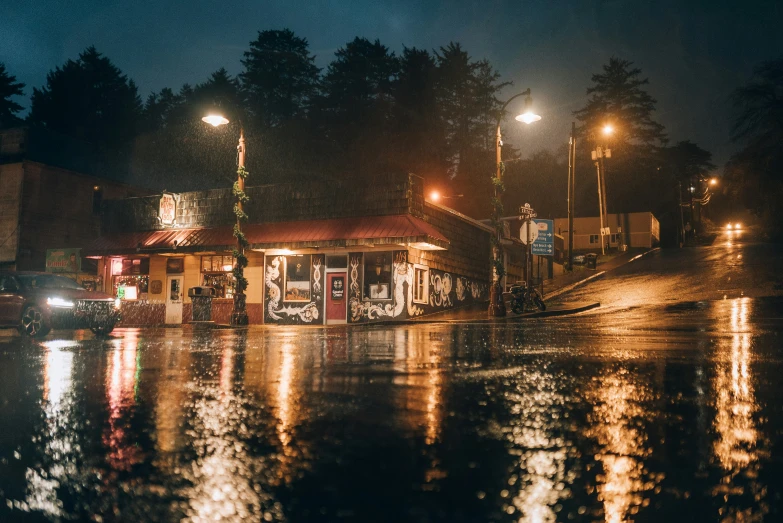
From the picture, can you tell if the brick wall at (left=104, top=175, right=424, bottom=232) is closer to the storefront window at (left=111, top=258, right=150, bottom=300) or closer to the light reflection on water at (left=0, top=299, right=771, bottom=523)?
the storefront window at (left=111, top=258, right=150, bottom=300)

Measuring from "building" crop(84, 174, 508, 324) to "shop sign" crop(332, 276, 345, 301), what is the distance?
0.16 ft

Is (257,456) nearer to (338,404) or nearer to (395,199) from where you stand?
(338,404)

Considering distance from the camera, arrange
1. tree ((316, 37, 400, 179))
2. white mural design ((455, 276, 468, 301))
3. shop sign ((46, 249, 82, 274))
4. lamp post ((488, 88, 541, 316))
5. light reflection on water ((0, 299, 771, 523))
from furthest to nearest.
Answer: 1. tree ((316, 37, 400, 179))
2. shop sign ((46, 249, 82, 274))
3. white mural design ((455, 276, 468, 301))
4. lamp post ((488, 88, 541, 316))
5. light reflection on water ((0, 299, 771, 523))

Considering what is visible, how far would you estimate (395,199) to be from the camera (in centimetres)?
2888

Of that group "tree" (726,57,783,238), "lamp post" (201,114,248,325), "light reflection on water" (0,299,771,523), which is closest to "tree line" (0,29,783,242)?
"tree" (726,57,783,238)

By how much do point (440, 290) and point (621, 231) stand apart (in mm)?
45832

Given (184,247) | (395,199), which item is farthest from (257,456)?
(184,247)

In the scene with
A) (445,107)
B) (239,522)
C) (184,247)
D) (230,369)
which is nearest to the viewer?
(239,522)

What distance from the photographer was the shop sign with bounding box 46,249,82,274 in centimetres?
3703

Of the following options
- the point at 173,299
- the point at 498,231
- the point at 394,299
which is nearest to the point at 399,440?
the point at 498,231

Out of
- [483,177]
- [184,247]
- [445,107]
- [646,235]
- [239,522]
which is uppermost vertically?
[445,107]

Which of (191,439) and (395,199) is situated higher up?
(395,199)

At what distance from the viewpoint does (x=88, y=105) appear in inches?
2549

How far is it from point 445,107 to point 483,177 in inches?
442
